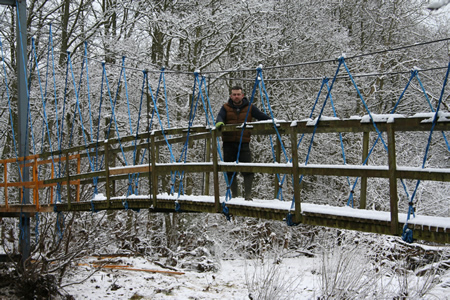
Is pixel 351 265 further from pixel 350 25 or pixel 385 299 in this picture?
pixel 350 25

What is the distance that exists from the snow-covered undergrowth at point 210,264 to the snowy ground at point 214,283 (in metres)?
0.02

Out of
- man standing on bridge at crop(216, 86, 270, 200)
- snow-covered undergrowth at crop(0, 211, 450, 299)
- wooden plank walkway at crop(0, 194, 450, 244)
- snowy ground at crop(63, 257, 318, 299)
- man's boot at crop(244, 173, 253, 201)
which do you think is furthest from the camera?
snowy ground at crop(63, 257, 318, 299)

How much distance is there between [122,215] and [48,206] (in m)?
4.47

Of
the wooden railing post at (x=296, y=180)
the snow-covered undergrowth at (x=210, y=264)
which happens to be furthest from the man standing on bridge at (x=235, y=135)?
the snow-covered undergrowth at (x=210, y=264)

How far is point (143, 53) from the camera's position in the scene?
11422 millimetres

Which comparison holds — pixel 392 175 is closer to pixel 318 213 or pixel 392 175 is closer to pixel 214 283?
pixel 318 213

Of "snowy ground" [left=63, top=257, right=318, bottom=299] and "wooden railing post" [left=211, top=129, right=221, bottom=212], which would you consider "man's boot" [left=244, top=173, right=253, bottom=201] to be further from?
"snowy ground" [left=63, top=257, right=318, bottom=299]

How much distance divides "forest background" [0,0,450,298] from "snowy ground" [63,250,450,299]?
5.85 feet

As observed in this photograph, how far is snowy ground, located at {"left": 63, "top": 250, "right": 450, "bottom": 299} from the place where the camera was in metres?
6.00

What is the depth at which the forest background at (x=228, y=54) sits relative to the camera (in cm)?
1115

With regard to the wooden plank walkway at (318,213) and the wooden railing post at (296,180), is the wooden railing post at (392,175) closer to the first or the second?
the wooden plank walkway at (318,213)

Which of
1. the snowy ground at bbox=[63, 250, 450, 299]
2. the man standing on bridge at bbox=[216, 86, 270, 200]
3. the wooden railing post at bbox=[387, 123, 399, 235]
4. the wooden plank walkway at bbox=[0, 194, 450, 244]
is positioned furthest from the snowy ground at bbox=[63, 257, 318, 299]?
the wooden railing post at bbox=[387, 123, 399, 235]

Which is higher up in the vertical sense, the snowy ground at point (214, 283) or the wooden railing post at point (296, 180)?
the wooden railing post at point (296, 180)

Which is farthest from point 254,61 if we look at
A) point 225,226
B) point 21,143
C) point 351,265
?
point 351,265
